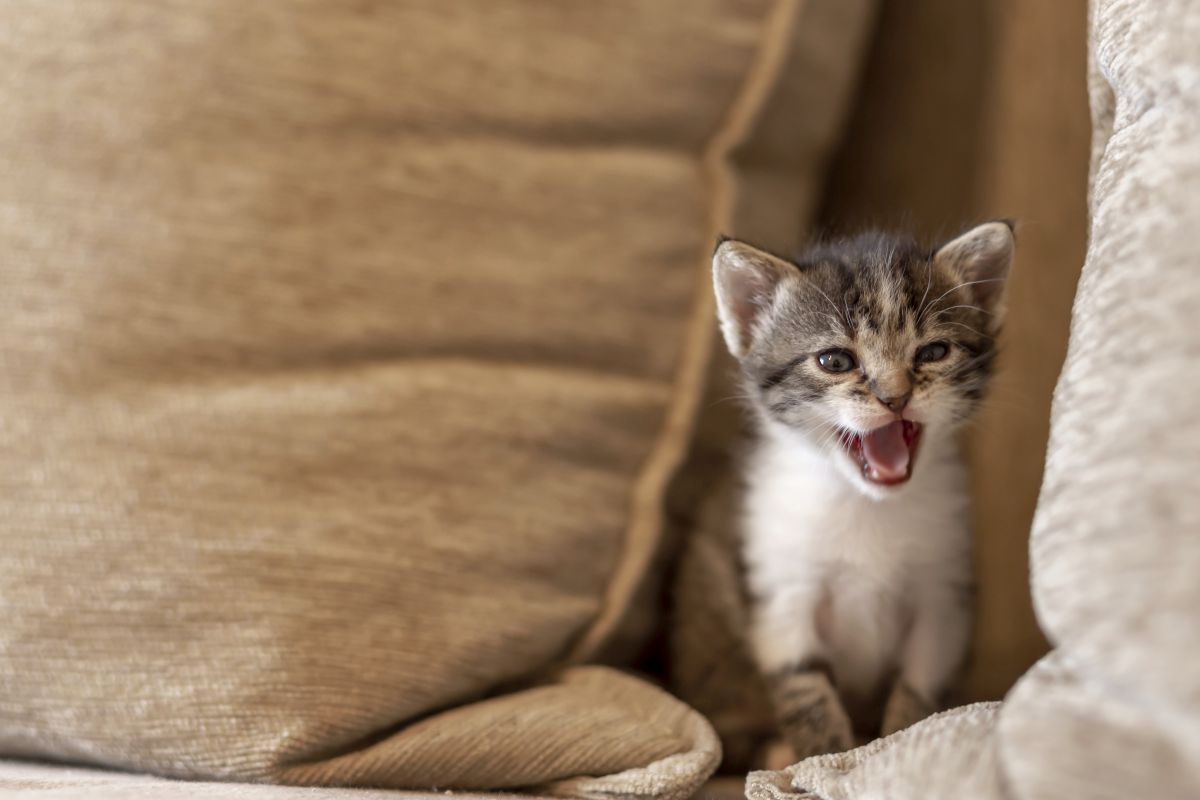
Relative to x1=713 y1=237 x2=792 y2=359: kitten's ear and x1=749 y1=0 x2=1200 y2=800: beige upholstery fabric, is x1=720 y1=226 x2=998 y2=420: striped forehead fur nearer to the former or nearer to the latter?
x1=713 y1=237 x2=792 y2=359: kitten's ear

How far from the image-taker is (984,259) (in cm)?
103

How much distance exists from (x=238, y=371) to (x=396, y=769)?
1.38 feet

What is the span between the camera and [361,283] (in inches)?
41.4

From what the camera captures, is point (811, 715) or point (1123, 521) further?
point (811, 715)

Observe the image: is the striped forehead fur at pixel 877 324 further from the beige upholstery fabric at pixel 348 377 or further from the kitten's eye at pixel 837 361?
the beige upholstery fabric at pixel 348 377

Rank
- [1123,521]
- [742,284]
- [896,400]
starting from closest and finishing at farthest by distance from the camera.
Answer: [1123,521], [896,400], [742,284]

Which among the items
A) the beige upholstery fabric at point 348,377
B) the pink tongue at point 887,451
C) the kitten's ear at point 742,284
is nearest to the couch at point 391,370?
the beige upholstery fabric at point 348,377

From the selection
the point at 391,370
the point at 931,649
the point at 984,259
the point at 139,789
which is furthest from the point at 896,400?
the point at 139,789

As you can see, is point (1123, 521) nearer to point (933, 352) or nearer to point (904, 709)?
point (933, 352)

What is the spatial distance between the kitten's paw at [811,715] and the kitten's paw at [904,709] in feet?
0.16

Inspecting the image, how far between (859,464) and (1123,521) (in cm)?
48

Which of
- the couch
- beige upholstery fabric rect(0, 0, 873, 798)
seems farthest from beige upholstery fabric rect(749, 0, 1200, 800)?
beige upholstery fabric rect(0, 0, 873, 798)

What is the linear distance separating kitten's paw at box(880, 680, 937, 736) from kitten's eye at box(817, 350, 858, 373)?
0.37m

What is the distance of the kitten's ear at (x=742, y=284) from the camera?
104 cm
